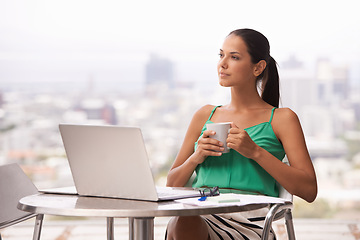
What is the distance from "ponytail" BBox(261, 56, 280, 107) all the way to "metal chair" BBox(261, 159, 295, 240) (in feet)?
1.03

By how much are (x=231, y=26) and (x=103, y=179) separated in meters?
3.45

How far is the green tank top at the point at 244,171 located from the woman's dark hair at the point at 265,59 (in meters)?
0.24

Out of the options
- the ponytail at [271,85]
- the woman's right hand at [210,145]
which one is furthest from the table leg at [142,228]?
the ponytail at [271,85]

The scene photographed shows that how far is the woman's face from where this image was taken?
2289 mm

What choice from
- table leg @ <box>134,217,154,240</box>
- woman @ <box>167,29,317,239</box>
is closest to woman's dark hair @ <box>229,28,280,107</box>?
woman @ <box>167,29,317,239</box>

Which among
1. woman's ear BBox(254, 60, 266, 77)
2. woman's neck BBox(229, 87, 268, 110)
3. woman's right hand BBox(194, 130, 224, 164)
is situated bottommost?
woman's right hand BBox(194, 130, 224, 164)

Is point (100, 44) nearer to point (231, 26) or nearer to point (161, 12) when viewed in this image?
point (161, 12)

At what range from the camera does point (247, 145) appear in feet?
6.72

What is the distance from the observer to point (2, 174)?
220 centimetres

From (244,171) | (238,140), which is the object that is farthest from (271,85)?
(238,140)

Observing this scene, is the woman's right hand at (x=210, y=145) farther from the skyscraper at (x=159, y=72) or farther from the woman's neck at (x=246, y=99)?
the skyscraper at (x=159, y=72)

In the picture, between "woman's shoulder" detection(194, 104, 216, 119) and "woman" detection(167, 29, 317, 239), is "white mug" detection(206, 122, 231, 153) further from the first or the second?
"woman's shoulder" detection(194, 104, 216, 119)

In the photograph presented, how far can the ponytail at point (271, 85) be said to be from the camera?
250 centimetres

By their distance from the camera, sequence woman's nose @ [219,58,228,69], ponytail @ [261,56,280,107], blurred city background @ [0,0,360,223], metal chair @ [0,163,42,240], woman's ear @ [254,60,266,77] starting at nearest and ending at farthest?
metal chair @ [0,163,42,240], woman's nose @ [219,58,228,69], woman's ear @ [254,60,266,77], ponytail @ [261,56,280,107], blurred city background @ [0,0,360,223]
